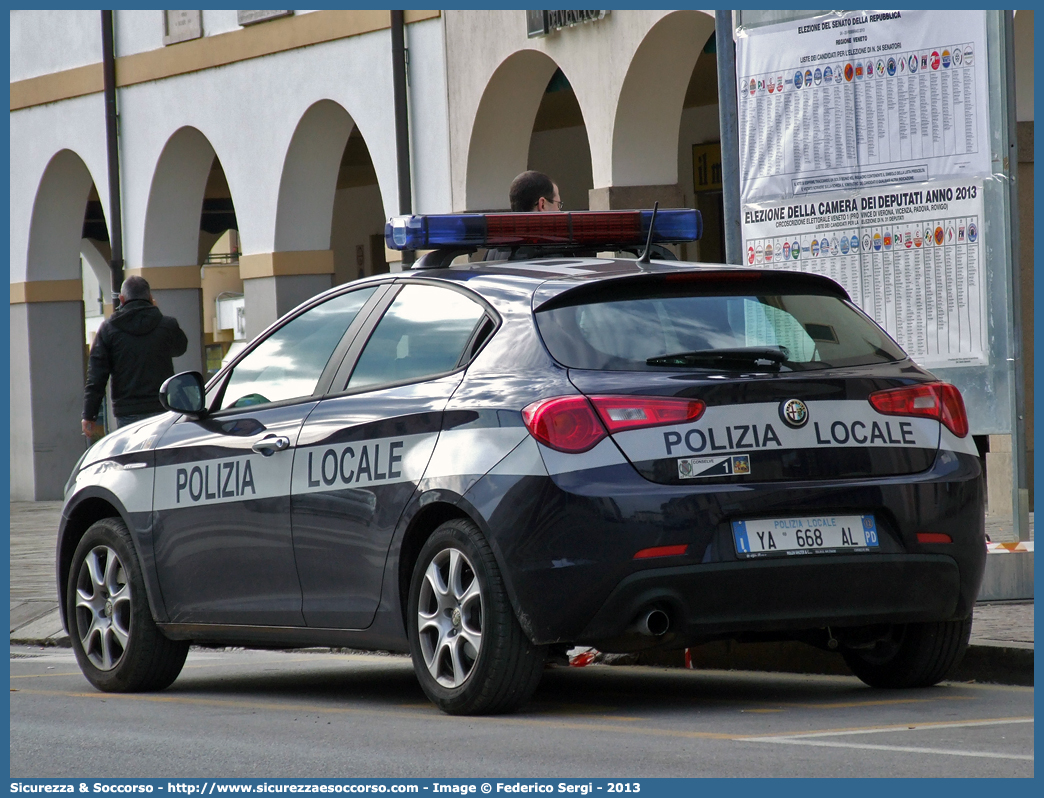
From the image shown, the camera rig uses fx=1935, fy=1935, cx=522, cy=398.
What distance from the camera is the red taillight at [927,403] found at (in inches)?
251

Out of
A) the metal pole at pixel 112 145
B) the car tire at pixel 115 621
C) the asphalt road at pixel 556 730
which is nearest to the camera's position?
the asphalt road at pixel 556 730

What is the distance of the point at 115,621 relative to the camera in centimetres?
798

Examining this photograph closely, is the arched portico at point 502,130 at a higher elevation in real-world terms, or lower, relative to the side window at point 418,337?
higher

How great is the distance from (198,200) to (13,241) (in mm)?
3357

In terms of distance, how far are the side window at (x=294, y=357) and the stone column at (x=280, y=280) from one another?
12.1 meters

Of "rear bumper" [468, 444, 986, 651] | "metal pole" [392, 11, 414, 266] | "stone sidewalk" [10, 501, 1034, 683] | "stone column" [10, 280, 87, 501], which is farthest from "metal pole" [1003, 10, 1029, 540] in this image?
"stone column" [10, 280, 87, 501]

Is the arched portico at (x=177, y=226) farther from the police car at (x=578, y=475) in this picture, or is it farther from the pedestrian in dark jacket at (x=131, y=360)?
the police car at (x=578, y=475)

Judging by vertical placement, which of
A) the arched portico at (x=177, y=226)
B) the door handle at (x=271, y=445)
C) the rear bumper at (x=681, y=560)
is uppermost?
the arched portico at (x=177, y=226)

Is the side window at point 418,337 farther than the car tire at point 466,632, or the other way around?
the side window at point 418,337

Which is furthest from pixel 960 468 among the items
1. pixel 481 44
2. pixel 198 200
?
pixel 198 200

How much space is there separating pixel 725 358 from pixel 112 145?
16419 millimetres

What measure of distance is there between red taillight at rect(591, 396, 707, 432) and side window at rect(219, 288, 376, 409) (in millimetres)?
1541

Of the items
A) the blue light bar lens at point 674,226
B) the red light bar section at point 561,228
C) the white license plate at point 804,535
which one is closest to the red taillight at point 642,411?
the white license plate at point 804,535

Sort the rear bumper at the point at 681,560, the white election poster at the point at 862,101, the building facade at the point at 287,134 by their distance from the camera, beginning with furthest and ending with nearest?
the building facade at the point at 287,134
the white election poster at the point at 862,101
the rear bumper at the point at 681,560
